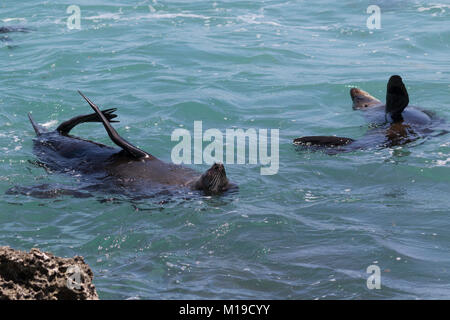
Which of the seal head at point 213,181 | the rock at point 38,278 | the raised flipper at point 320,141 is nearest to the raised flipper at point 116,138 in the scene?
the seal head at point 213,181

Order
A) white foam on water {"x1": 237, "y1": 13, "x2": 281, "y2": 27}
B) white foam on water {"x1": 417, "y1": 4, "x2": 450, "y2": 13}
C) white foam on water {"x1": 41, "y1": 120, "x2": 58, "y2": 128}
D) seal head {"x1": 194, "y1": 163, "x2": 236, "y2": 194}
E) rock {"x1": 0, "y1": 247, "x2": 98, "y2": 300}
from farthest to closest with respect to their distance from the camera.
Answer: white foam on water {"x1": 417, "y1": 4, "x2": 450, "y2": 13} → white foam on water {"x1": 237, "y1": 13, "x2": 281, "y2": 27} → white foam on water {"x1": 41, "y1": 120, "x2": 58, "y2": 128} → seal head {"x1": 194, "y1": 163, "x2": 236, "y2": 194} → rock {"x1": 0, "y1": 247, "x2": 98, "y2": 300}

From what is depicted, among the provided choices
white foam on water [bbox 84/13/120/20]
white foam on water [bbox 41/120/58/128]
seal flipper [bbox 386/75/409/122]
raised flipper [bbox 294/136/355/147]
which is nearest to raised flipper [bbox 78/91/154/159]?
raised flipper [bbox 294/136/355/147]

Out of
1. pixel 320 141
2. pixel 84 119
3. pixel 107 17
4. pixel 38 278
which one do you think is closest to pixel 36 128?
pixel 84 119

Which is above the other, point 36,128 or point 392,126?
point 36,128

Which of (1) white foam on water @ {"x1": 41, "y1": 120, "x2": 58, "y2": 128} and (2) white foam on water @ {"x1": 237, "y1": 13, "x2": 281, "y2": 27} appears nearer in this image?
(1) white foam on water @ {"x1": 41, "y1": 120, "x2": 58, "y2": 128}

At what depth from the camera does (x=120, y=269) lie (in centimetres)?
516

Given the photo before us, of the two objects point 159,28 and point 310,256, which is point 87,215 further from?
point 159,28

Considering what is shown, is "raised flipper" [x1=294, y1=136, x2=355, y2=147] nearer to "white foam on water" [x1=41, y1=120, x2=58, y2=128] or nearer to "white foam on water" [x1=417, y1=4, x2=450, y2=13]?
"white foam on water" [x1=41, y1=120, x2=58, y2=128]

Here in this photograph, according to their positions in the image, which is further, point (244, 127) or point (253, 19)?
point (253, 19)

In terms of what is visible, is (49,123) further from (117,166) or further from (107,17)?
(107,17)

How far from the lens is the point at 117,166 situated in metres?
6.68

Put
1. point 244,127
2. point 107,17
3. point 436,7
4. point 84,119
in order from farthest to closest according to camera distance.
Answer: point 436,7
point 107,17
point 244,127
point 84,119

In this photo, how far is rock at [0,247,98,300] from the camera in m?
3.61

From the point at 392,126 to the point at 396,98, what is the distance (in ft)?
1.08
